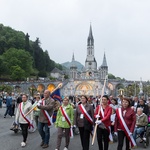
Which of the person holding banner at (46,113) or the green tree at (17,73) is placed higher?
the green tree at (17,73)

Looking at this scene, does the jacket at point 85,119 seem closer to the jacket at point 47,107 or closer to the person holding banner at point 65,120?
the person holding banner at point 65,120

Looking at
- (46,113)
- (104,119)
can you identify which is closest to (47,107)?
(46,113)

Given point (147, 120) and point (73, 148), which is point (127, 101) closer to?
point (73, 148)

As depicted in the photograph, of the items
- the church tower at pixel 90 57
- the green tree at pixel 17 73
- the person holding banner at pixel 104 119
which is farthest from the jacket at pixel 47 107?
the church tower at pixel 90 57

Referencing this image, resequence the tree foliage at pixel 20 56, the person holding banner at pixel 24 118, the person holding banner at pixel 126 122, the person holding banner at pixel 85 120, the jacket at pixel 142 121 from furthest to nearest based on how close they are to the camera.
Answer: the tree foliage at pixel 20 56 → the jacket at pixel 142 121 → the person holding banner at pixel 24 118 → the person holding banner at pixel 85 120 → the person holding banner at pixel 126 122

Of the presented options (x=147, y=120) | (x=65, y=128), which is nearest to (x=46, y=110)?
(x=65, y=128)

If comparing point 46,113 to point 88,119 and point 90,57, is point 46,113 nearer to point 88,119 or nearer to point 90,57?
point 88,119

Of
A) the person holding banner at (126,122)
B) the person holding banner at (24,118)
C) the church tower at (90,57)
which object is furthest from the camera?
the church tower at (90,57)

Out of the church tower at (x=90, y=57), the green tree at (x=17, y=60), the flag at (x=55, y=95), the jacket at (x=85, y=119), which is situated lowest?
the jacket at (x=85, y=119)

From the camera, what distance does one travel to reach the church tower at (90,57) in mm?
109500

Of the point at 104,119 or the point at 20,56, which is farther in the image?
the point at 20,56

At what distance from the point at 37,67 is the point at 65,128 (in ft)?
298

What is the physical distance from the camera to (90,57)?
371 ft

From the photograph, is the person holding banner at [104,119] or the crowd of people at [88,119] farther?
the person holding banner at [104,119]
